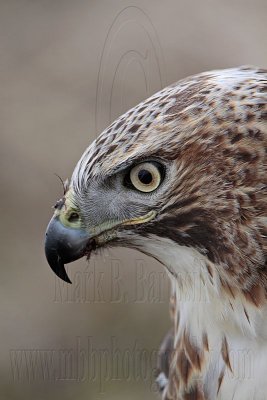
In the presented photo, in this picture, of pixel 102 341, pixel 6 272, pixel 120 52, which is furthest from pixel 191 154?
pixel 120 52

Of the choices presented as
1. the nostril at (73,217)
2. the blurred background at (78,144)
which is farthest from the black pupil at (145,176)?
the blurred background at (78,144)

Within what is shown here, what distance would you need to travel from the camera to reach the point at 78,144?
21.9 feet

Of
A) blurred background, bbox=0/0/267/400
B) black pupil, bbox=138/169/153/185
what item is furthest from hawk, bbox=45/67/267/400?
blurred background, bbox=0/0/267/400

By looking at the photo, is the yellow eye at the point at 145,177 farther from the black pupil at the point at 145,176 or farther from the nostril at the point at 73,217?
the nostril at the point at 73,217

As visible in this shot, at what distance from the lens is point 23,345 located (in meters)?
5.84

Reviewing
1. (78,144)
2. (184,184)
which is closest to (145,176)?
(184,184)

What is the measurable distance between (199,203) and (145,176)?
0.52ft

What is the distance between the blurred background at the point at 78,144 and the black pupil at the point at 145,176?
1.86 m

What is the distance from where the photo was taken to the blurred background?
571 centimetres

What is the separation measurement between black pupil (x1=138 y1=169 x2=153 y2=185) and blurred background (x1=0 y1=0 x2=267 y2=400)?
6.11 ft

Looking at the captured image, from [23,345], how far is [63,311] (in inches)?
14.3

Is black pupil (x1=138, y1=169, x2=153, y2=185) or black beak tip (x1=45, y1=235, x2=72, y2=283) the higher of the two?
black pupil (x1=138, y1=169, x2=153, y2=185)

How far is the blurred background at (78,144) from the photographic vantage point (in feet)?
18.7

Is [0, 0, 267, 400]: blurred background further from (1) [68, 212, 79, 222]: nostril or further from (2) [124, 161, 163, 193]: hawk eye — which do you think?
(2) [124, 161, 163, 193]: hawk eye
